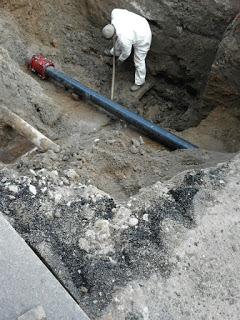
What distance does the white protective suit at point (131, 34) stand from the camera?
5.06 m

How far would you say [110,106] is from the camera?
465 centimetres

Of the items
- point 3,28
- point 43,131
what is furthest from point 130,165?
point 3,28

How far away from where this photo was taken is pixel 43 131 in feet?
13.0

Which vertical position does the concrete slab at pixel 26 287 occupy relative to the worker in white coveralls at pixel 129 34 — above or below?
above

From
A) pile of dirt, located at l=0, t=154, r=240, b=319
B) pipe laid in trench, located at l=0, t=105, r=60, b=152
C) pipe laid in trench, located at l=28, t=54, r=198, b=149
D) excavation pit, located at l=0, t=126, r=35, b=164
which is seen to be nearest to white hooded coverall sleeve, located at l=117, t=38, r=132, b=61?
pipe laid in trench, located at l=28, t=54, r=198, b=149

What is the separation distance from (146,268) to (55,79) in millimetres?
2980

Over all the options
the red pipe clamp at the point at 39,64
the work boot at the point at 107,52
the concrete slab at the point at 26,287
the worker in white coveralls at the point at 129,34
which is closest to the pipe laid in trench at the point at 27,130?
the concrete slab at the point at 26,287

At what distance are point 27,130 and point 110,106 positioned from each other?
1258 mm

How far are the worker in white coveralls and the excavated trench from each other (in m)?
0.23

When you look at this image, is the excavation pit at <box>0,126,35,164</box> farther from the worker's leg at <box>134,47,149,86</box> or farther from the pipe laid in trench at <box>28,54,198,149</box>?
the worker's leg at <box>134,47,149,86</box>

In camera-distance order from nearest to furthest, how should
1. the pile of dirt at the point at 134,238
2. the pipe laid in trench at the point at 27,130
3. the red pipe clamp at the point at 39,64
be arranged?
the pile of dirt at the point at 134,238 < the pipe laid in trench at the point at 27,130 < the red pipe clamp at the point at 39,64

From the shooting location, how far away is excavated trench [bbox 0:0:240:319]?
272 centimetres

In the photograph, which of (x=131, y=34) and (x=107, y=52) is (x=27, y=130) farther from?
(x=107, y=52)

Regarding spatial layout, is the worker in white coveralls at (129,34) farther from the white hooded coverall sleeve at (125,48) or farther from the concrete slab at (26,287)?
the concrete slab at (26,287)
